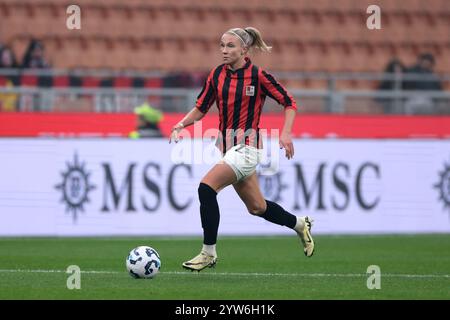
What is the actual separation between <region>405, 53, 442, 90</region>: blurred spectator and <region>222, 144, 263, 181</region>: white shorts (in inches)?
468

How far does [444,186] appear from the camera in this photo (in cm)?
1681

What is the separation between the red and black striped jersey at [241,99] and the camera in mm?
10023

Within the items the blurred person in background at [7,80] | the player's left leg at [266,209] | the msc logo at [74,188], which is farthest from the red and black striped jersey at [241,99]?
the blurred person in background at [7,80]

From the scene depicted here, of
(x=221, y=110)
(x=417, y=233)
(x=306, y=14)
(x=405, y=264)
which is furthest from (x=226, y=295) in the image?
(x=306, y=14)

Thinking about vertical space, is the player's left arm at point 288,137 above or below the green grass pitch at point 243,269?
above

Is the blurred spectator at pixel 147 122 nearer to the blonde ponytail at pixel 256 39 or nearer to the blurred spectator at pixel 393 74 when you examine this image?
the blurred spectator at pixel 393 74

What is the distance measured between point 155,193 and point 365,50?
927 cm

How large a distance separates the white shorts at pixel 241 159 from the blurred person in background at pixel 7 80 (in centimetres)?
953

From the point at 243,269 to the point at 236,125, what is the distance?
1657mm

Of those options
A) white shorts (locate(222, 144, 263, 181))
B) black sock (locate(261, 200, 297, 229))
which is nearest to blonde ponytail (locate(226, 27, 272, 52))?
white shorts (locate(222, 144, 263, 181))

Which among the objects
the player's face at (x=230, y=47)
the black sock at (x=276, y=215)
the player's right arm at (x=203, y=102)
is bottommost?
the black sock at (x=276, y=215)

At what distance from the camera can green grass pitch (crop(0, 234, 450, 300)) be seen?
859 centimetres

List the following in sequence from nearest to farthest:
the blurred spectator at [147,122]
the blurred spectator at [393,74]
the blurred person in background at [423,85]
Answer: the blurred spectator at [147,122]
the blurred person in background at [423,85]
the blurred spectator at [393,74]

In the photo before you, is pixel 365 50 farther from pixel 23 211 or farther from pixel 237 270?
pixel 237 270
